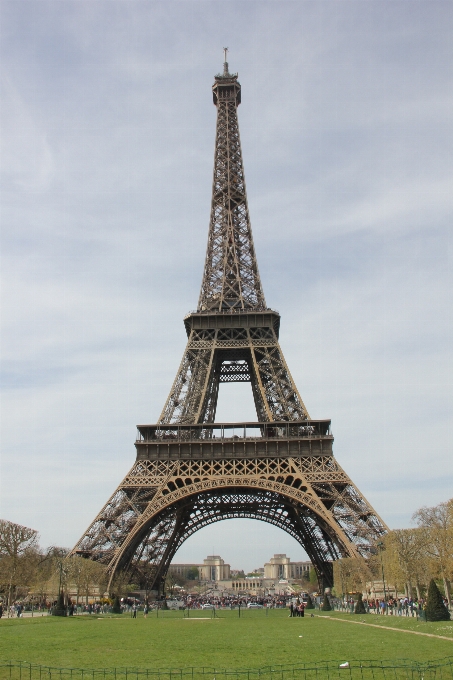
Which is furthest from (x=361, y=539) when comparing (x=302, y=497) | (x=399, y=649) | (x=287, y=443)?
(x=399, y=649)

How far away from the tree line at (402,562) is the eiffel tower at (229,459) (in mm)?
1398

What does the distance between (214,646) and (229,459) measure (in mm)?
33877

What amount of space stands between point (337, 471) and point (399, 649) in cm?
3433

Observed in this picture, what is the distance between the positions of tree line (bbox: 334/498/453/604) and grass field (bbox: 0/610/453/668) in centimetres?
1451

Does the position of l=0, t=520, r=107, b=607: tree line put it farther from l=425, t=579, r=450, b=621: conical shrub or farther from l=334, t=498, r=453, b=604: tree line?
l=425, t=579, r=450, b=621: conical shrub

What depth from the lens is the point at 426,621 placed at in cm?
3356

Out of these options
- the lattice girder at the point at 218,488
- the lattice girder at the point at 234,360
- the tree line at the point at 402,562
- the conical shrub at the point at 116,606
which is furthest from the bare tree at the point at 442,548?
the conical shrub at the point at 116,606

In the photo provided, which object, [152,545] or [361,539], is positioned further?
[152,545]

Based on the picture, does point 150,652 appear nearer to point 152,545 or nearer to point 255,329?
point 152,545

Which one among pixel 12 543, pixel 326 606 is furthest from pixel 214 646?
pixel 12 543

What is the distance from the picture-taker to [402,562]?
151 feet

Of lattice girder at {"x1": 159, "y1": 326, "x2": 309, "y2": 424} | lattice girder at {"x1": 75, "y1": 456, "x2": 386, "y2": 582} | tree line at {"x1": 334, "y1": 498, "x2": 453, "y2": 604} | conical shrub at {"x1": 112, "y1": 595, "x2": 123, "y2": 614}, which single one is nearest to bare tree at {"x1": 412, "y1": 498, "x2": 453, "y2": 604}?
tree line at {"x1": 334, "y1": 498, "x2": 453, "y2": 604}

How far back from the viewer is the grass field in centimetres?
1930

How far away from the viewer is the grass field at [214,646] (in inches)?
760
